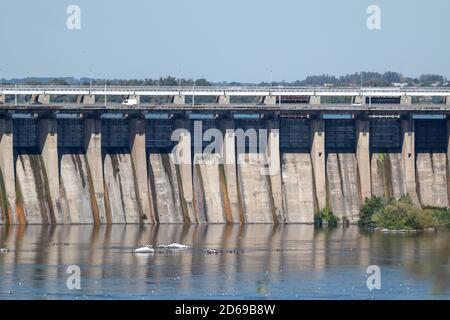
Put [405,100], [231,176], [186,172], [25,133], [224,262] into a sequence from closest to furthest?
[224,262]
[25,133]
[186,172]
[231,176]
[405,100]

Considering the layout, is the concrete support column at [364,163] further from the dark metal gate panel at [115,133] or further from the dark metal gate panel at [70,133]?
the dark metal gate panel at [70,133]

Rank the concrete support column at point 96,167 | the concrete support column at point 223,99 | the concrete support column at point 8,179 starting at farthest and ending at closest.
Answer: the concrete support column at point 223,99, the concrete support column at point 96,167, the concrete support column at point 8,179

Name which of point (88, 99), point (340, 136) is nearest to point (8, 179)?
point (88, 99)

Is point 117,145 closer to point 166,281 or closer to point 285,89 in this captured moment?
point 285,89

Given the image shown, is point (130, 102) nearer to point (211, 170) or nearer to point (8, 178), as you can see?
point (211, 170)

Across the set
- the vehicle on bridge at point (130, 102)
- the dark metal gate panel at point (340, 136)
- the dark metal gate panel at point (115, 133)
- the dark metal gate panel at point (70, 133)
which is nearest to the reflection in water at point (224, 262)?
the dark metal gate panel at point (115, 133)
